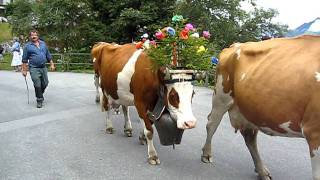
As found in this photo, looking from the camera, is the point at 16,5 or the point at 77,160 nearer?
the point at 77,160

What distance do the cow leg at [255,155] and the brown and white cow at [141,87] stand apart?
0.88m

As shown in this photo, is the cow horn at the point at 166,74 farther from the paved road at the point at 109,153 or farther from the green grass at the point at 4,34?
the green grass at the point at 4,34

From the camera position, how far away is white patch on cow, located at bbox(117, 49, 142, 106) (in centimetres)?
693

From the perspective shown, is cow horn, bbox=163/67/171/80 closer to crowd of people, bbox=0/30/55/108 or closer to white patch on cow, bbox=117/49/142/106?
white patch on cow, bbox=117/49/142/106

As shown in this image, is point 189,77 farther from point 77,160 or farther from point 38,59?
point 38,59

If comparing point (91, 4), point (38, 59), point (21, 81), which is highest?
point (91, 4)

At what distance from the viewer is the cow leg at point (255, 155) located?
5.56 m

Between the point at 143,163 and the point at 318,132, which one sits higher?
the point at 318,132

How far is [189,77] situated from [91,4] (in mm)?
21415

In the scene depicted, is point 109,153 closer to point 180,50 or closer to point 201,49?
point 180,50

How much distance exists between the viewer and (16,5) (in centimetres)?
3747

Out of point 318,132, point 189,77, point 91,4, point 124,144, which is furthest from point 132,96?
point 91,4

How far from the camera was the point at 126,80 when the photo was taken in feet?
23.1

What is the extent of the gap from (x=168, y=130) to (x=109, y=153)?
1.35 metres
